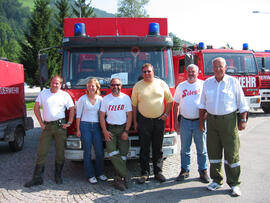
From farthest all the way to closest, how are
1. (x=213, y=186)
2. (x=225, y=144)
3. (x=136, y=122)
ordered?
1. (x=136, y=122)
2. (x=213, y=186)
3. (x=225, y=144)

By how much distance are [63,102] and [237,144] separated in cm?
282

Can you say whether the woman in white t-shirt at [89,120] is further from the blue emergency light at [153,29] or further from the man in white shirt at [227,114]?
the man in white shirt at [227,114]

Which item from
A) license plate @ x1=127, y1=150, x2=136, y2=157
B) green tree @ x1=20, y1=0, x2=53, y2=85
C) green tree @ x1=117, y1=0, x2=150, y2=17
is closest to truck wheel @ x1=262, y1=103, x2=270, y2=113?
license plate @ x1=127, y1=150, x2=136, y2=157

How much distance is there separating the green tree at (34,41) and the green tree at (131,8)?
13292 millimetres

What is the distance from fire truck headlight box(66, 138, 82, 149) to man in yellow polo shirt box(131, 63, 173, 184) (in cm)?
98

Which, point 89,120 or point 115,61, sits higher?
point 115,61

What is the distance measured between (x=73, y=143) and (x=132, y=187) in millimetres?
1216

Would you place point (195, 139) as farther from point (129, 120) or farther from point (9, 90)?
point (9, 90)

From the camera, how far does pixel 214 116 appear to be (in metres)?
4.40

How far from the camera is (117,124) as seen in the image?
15.5 feet

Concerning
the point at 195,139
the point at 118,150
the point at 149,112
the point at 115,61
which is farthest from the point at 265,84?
the point at 118,150

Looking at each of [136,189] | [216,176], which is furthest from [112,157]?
[216,176]

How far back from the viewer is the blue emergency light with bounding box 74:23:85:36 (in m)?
5.27

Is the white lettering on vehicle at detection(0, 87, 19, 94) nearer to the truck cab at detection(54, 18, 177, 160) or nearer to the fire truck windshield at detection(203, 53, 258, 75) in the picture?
the truck cab at detection(54, 18, 177, 160)
